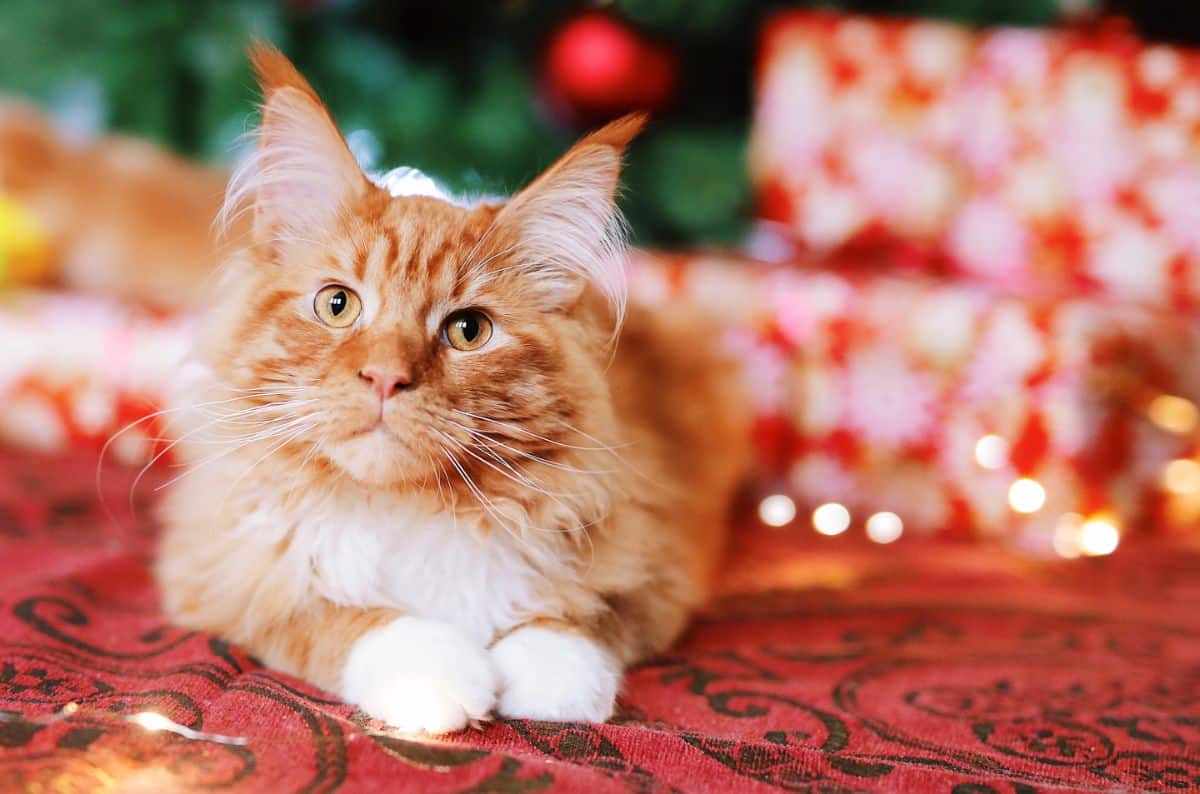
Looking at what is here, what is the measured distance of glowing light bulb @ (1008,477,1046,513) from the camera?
2.07 meters

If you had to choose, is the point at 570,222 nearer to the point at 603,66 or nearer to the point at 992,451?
the point at 603,66

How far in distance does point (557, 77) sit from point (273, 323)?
143 centimetres

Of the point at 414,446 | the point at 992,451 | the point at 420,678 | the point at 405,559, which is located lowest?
the point at 420,678

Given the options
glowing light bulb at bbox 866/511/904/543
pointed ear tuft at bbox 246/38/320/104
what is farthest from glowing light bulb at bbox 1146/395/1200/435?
pointed ear tuft at bbox 246/38/320/104

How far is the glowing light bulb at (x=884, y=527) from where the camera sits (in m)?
2.17

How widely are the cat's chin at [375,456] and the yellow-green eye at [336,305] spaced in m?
0.17

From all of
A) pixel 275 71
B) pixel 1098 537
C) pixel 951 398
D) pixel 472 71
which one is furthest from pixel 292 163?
pixel 472 71

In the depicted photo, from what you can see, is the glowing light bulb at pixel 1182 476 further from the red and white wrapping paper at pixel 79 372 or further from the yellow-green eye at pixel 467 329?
the red and white wrapping paper at pixel 79 372

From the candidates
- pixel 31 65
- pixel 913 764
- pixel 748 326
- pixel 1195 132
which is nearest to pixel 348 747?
pixel 913 764

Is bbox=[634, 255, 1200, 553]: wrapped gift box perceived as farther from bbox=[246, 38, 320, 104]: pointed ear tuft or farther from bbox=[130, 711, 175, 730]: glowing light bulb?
bbox=[130, 711, 175, 730]: glowing light bulb

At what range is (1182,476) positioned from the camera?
2.08 m

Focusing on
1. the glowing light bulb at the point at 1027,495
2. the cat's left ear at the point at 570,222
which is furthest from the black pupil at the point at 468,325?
the glowing light bulb at the point at 1027,495

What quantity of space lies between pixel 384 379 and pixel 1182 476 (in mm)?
1885

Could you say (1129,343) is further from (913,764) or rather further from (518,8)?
(518,8)
